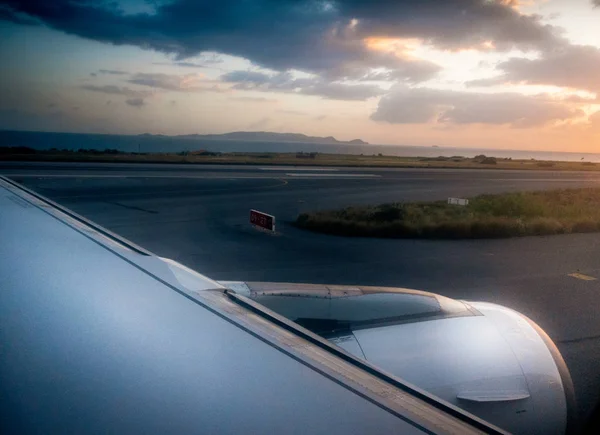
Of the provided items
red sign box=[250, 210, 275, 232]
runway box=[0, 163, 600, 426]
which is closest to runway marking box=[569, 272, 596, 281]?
runway box=[0, 163, 600, 426]

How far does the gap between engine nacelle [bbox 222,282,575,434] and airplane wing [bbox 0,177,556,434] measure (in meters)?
1.33

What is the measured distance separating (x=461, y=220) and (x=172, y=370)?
57.4 ft

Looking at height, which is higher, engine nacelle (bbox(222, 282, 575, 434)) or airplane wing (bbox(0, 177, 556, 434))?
airplane wing (bbox(0, 177, 556, 434))

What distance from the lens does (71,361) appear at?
1.56 m

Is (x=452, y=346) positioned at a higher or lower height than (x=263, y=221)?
higher

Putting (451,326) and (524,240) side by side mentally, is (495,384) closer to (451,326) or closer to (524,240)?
(451,326)

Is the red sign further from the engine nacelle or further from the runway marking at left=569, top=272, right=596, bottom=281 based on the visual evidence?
the engine nacelle

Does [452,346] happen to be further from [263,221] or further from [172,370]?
[263,221]

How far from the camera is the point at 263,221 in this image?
51.6 ft

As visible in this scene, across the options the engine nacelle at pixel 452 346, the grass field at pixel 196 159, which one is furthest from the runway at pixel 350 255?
the grass field at pixel 196 159

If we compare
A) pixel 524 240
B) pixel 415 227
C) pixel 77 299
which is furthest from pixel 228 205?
pixel 77 299

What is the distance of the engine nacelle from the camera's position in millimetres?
3201

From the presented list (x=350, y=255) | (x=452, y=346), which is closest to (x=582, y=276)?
(x=350, y=255)

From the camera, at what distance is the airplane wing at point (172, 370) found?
51.8 inches
